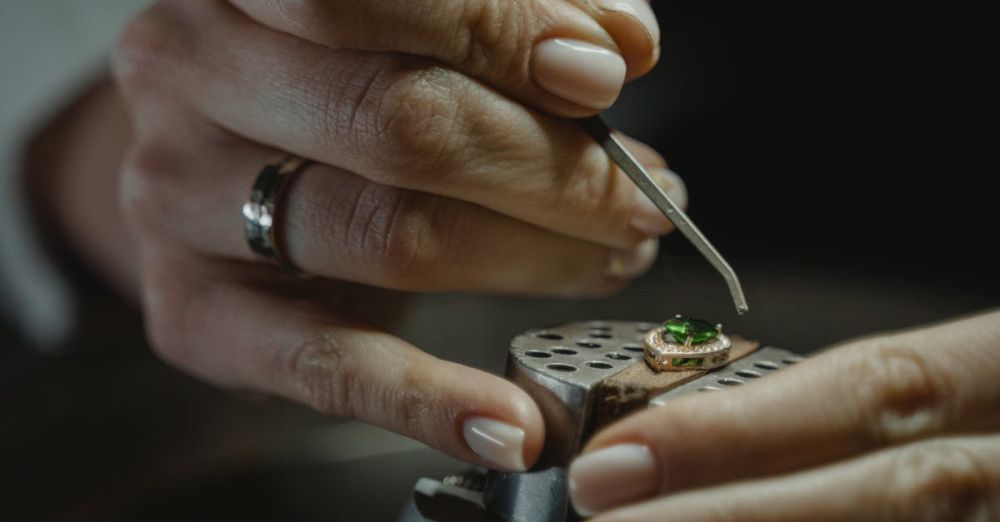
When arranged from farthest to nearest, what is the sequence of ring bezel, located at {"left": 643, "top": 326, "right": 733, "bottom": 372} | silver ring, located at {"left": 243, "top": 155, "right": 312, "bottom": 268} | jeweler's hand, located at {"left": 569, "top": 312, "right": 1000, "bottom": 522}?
silver ring, located at {"left": 243, "top": 155, "right": 312, "bottom": 268}, ring bezel, located at {"left": 643, "top": 326, "right": 733, "bottom": 372}, jeweler's hand, located at {"left": 569, "top": 312, "right": 1000, "bottom": 522}

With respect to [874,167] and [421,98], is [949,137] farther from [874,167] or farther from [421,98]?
[421,98]

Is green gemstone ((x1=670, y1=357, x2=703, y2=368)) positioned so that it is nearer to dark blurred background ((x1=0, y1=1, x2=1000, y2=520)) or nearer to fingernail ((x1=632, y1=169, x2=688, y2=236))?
fingernail ((x1=632, y1=169, x2=688, y2=236))

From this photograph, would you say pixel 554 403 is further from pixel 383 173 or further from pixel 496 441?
pixel 383 173

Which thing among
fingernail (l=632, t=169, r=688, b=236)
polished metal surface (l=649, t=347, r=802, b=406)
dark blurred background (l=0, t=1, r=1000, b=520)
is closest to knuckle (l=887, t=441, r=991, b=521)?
polished metal surface (l=649, t=347, r=802, b=406)

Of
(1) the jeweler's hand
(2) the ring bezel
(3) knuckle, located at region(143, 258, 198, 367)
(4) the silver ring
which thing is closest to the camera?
(1) the jeweler's hand

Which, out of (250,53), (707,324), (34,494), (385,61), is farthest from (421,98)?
(34,494)

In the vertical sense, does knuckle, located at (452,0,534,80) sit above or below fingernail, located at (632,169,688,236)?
above

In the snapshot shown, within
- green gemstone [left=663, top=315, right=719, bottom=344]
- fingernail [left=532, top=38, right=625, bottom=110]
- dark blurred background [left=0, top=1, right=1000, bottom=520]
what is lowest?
dark blurred background [left=0, top=1, right=1000, bottom=520]
